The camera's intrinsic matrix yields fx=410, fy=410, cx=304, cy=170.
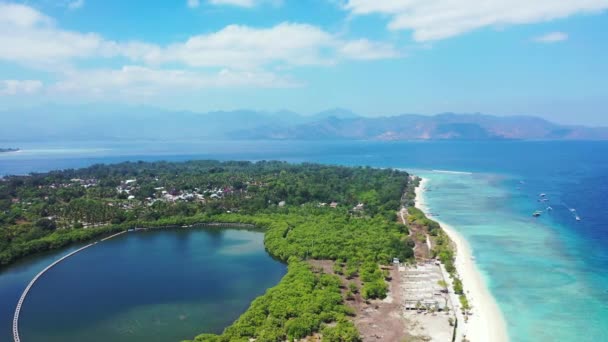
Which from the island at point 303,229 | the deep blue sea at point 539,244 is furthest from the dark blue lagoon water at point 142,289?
the deep blue sea at point 539,244

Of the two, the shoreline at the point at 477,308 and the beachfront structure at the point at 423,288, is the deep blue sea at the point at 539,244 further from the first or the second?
the beachfront structure at the point at 423,288

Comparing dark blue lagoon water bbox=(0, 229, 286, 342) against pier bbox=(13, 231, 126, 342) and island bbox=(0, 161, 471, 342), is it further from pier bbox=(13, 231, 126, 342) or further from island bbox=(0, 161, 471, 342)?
island bbox=(0, 161, 471, 342)

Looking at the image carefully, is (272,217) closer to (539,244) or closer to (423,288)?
(423,288)

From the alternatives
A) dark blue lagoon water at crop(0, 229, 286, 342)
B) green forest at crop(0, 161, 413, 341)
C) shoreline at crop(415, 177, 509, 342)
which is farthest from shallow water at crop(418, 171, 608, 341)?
dark blue lagoon water at crop(0, 229, 286, 342)

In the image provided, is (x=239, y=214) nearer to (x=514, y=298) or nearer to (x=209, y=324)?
(x=209, y=324)

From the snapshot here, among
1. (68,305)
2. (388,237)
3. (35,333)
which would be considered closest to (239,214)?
(388,237)

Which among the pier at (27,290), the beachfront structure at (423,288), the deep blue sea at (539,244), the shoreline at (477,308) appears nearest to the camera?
the shoreline at (477,308)
